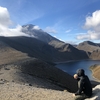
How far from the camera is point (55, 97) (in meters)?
18.5

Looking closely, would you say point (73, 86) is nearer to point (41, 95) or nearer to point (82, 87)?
point (41, 95)

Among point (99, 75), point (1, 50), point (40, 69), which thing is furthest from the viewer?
point (1, 50)

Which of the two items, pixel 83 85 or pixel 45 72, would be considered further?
pixel 45 72

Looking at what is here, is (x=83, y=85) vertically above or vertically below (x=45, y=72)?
above

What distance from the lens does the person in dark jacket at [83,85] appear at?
45.8ft

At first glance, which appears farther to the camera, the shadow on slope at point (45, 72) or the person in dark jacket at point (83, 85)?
the shadow on slope at point (45, 72)

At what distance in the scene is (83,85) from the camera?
14.1 meters

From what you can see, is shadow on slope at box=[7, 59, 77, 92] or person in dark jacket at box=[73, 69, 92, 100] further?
shadow on slope at box=[7, 59, 77, 92]

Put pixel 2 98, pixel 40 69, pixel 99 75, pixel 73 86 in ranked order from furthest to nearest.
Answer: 1. pixel 99 75
2. pixel 40 69
3. pixel 73 86
4. pixel 2 98

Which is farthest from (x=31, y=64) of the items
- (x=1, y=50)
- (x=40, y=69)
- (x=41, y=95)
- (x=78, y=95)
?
(x=1, y=50)

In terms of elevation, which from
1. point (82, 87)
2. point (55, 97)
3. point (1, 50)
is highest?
point (1, 50)

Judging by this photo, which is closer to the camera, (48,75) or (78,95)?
(78,95)

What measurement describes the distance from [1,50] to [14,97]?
145m

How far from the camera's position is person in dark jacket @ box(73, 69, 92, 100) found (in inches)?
549
